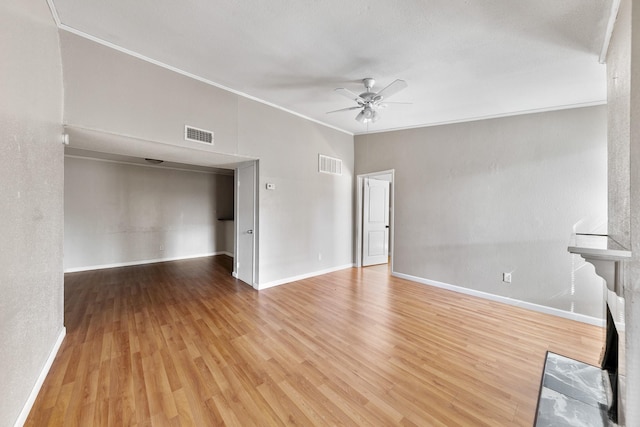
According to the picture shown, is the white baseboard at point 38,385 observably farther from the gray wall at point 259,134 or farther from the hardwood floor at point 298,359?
the gray wall at point 259,134

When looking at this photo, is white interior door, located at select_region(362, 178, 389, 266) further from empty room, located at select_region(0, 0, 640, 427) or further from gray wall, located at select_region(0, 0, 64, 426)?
gray wall, located at select_region(0, 0, 64, 426)

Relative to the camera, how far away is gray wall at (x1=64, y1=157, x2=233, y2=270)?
507 cm

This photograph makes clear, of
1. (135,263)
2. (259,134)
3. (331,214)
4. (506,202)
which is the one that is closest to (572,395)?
(506,202)

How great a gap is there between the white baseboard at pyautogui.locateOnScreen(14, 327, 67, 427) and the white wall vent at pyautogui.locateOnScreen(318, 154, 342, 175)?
4095 millimetres

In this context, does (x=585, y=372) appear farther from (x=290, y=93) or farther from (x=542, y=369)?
(x=290, y=93)

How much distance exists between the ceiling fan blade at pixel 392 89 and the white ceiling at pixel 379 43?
291 millimetres

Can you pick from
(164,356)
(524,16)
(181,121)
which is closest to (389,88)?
(524,16)

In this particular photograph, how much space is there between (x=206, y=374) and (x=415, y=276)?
370 cm

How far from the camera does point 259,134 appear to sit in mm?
3814

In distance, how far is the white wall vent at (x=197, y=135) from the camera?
305 cm

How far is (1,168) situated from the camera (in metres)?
1.25

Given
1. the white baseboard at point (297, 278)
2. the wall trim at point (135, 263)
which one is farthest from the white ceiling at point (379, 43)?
the wall trim at point (135, 263)

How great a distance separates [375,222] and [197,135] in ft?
13.4

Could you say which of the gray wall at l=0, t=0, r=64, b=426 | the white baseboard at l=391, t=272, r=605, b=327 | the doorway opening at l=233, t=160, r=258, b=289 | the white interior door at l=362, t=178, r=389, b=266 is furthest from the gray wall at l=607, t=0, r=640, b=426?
the white interior door at l=362, t=178, r=389, b=266
